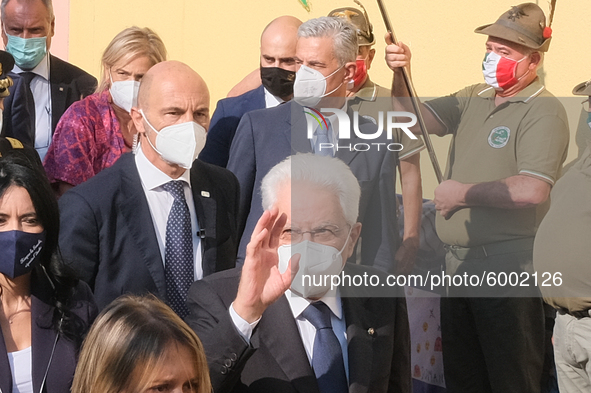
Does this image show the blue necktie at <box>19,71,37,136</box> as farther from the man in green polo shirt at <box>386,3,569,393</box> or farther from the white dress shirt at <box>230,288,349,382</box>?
the white dress shirt at <box>230,288,349,382</box>

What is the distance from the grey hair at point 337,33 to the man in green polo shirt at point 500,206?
9.5 inches

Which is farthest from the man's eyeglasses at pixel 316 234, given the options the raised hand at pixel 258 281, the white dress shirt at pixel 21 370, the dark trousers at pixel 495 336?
the dark trousers at pixel 495 336

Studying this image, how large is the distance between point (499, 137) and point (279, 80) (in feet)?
4.12

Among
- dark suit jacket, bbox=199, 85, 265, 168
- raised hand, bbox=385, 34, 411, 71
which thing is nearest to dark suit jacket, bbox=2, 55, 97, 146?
dark suit jacket, bbox=199, 85, 265, 168

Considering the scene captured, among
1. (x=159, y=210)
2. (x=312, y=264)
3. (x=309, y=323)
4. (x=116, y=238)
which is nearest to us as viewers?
(x=309, y=323)

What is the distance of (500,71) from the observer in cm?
427

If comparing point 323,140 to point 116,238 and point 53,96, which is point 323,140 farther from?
point 53,96

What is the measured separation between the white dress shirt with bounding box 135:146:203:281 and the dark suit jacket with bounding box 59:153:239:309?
3 centimetres

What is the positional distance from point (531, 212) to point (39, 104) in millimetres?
2793

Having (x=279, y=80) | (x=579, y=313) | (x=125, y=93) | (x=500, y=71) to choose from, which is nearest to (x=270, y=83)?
(x=279, y=80)

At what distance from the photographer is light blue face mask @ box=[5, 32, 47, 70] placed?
485 cm

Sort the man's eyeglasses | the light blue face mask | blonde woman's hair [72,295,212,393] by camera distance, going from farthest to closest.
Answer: the light blue face mask
the man's eyeglasses
blonde woman's hair [72,295,212,393]

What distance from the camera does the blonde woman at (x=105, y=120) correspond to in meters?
4.22

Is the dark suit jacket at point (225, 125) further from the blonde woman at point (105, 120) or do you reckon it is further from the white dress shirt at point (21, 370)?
the white dress shirt at point (21, 370)
